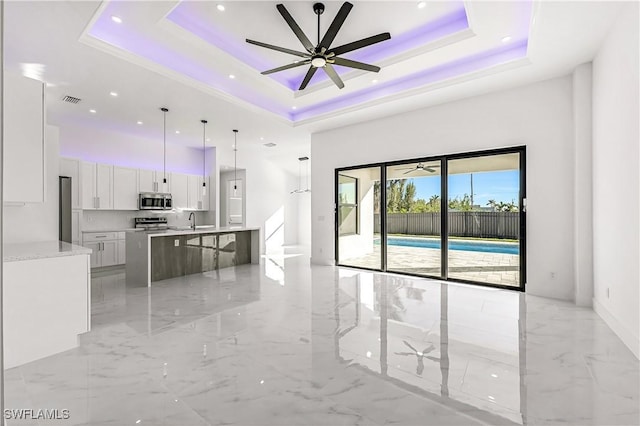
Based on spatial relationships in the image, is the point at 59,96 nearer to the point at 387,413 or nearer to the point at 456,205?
the point at 387,413

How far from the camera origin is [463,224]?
17.1ft

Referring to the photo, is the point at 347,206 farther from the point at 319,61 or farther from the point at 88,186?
the point at 88,186

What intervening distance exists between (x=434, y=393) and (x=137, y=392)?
6.27 feet

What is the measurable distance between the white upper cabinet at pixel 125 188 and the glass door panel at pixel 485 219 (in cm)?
640

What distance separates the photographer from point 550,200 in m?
4.36

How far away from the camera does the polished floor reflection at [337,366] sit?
187 centimetres

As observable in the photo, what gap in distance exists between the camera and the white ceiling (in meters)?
3.17

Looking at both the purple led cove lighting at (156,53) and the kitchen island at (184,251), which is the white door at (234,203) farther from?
the purple led cove lighting at (156,53)

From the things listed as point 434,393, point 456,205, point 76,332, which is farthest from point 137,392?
point 456,205

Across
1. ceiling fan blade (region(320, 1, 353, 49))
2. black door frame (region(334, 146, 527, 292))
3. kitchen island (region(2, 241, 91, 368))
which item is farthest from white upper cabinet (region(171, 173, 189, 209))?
ceiling fan blade (region(320, 1, 353, 49))

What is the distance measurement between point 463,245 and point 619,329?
2364 millimetres

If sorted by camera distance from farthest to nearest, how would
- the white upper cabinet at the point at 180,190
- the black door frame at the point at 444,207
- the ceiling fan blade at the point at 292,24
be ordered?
the white upper cabinet at the point at 180,190 → the black door frame at the point at 444,207 → the ceiling fan blade at the point at 292,24

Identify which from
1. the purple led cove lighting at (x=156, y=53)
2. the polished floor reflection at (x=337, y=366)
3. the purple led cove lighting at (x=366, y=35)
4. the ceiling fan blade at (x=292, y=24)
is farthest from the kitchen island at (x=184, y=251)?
the ceiling fan blade at (x=292, y=24)

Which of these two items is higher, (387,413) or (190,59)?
(190,59)
